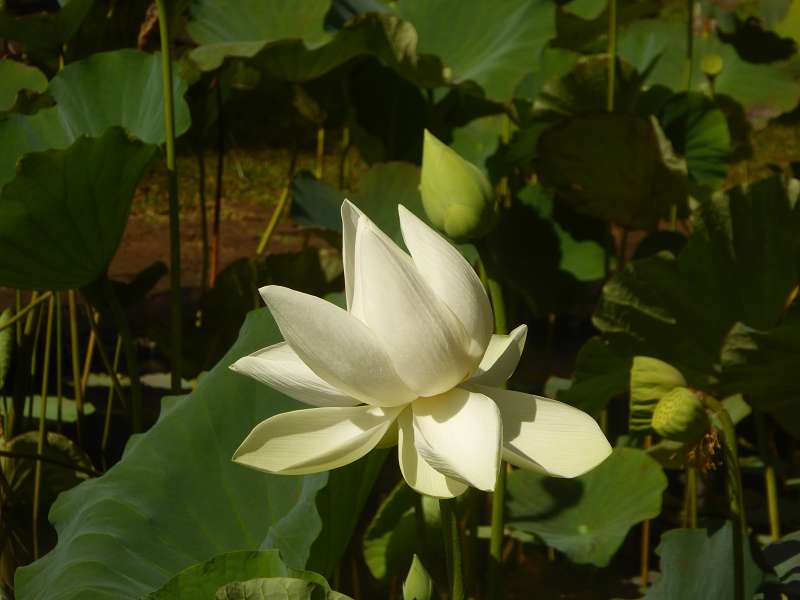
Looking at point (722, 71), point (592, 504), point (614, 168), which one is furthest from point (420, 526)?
point (722, 71)

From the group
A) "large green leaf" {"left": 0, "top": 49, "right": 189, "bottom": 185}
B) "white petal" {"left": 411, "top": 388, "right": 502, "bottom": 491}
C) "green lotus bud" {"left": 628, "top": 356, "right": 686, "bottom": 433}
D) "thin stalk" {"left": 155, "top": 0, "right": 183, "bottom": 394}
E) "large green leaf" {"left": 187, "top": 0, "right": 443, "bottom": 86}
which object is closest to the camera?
"white petal" {"left": 411, "top": 388, "right": 502, "bottom": 491}

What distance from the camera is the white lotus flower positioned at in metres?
0.51

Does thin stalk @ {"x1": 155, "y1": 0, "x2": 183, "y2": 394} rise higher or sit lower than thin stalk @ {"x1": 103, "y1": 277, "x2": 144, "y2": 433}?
higher

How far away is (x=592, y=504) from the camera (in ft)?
4.02

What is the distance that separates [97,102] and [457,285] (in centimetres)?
85

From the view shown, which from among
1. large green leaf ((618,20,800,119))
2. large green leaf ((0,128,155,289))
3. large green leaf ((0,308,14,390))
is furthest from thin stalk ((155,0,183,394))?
large green leaf ((618,20,800,119))

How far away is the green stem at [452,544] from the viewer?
1.90ft

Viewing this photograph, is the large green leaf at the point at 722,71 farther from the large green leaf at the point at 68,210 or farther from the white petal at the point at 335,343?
the white petal at the point at 335,343

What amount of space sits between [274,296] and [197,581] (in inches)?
8.5

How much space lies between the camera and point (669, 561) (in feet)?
2.93

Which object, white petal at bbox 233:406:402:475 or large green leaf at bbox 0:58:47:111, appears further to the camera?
large green leaf at bbox 0:58:47:111

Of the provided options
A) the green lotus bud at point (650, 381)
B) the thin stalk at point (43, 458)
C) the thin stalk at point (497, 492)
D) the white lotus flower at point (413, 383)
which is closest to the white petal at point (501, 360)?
the white lotus flower at point (413, 383)

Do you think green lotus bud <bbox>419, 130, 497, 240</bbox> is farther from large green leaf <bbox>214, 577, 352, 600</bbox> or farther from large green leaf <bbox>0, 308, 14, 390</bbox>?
large green leaf <bbox>0, 308, 14, 390</bbox>

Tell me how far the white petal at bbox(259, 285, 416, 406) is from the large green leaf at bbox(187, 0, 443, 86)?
85cm
